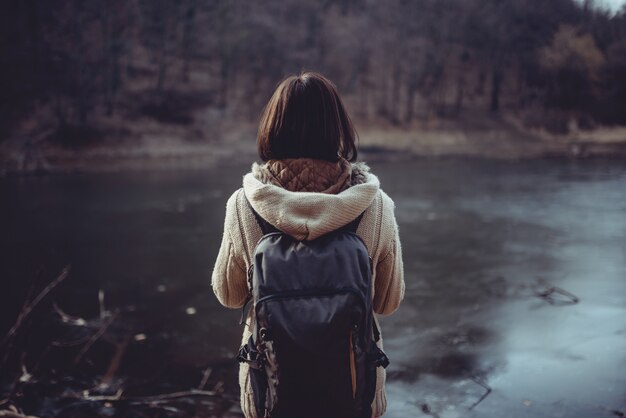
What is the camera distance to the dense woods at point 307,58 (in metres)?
30.7

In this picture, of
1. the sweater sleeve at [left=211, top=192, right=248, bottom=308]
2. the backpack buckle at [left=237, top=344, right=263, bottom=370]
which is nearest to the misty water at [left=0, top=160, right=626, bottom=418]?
the sweater sleeve at [left=211, top=192, right=248, bottom=308]

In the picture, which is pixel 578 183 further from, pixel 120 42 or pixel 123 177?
pixel 120 42

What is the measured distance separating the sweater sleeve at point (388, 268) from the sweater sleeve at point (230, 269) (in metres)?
0.46

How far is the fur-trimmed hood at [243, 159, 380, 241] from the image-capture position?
1.75 metres

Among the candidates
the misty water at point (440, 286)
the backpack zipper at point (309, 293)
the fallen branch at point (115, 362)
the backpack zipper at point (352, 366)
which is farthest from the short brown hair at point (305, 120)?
the fallen branch at point (115, 362)

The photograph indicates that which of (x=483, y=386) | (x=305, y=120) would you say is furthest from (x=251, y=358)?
(x=483, y=386)

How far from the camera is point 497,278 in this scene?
899 centimetres

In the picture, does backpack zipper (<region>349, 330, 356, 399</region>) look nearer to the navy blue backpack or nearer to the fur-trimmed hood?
the navy blue backpack

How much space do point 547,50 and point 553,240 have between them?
36469 mm

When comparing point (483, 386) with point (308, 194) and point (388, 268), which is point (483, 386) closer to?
point (388, 268)

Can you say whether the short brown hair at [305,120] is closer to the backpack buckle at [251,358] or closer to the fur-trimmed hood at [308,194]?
the fur-trimmed hood at [308,194]

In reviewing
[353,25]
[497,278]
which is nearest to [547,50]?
[353,25]

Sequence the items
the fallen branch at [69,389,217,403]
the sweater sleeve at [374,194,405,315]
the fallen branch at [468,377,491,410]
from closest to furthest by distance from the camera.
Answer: the sweater sleeve at [374,194,405,315], the fallen branch at [69,389,217,403], the fallen branch at [468,377,491,410]

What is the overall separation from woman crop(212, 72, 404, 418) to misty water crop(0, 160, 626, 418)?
335 centimetres
